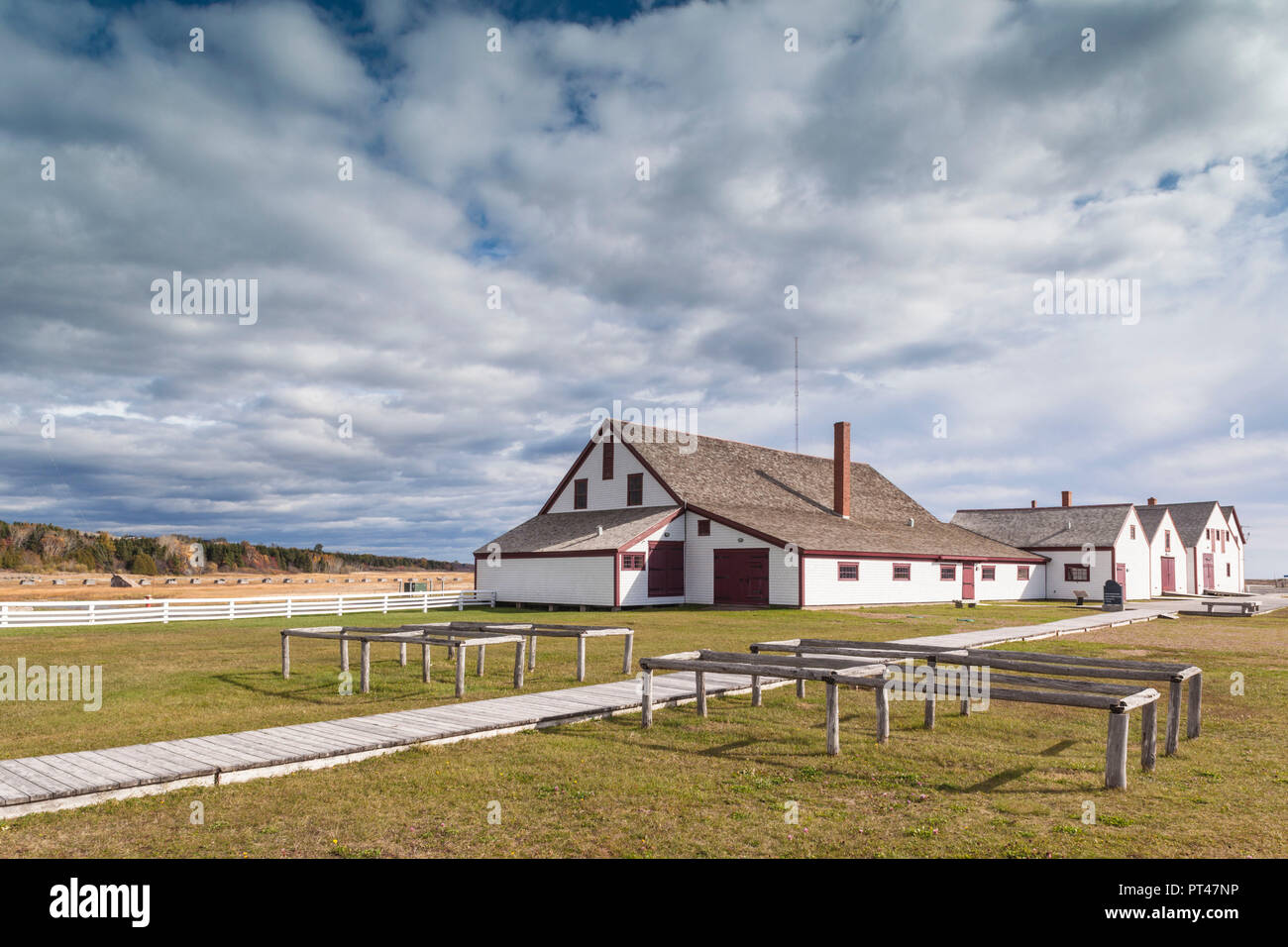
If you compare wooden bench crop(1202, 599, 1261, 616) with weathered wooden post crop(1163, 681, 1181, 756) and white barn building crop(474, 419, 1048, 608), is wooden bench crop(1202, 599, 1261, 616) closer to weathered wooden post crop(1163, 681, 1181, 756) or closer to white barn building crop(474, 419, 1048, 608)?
white barn building crop(474, 419, 1048, 608)

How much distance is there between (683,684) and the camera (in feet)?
45.2

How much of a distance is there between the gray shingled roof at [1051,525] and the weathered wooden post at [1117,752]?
47.4 metres

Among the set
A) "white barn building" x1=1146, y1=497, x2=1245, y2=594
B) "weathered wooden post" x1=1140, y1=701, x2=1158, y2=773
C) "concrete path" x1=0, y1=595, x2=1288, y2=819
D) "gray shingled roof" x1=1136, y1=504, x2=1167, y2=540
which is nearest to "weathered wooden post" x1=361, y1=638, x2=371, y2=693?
"concrete path" x1=0, y1=595, x2=1288, y2=819

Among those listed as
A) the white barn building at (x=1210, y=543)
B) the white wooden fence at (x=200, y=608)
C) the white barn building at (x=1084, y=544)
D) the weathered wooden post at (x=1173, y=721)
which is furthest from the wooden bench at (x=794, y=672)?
the white barn building at (x=1210, y=543)

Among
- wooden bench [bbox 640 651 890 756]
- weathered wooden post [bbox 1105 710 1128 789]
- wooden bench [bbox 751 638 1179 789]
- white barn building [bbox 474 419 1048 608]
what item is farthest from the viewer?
white barn building [bbox 474 419 1048 608]

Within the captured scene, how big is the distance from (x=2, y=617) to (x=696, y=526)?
2706 cm

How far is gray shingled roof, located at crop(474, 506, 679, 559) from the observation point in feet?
127

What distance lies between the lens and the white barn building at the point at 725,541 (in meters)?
37.5

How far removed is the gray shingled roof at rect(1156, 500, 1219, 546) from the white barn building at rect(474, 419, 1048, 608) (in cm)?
1666

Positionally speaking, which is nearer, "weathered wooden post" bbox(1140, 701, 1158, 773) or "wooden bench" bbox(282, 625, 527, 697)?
"weathered wooden post" bbox(1140, 701, 1158, 773)

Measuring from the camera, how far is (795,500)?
154ft

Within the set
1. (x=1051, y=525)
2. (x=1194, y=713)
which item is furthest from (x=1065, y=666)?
(x=1051, y=525)
